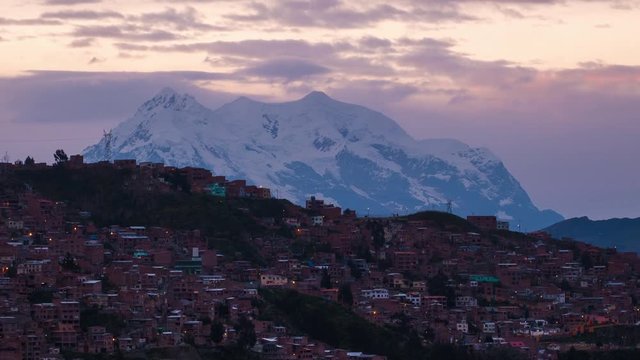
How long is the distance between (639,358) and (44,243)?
38433 mm

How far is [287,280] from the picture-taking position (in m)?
120

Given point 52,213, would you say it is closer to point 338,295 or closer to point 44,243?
point 44,243

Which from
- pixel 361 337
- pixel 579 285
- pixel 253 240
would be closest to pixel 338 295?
pixel 361 337

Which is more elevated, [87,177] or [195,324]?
[87,177]

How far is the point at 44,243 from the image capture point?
119m

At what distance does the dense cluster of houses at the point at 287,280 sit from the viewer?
330ft

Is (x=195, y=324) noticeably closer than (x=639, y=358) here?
Yes

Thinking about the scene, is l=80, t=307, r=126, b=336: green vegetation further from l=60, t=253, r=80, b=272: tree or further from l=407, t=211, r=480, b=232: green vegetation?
l=407, t=211, r=480, b=232: green vegetation

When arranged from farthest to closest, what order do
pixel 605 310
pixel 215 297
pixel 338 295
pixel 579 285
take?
1. pixel 579 285
2. pixel 605 310
3. pixel 338 295
4. pixel 215 297

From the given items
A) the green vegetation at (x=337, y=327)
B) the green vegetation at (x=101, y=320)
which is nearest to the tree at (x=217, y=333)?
the green vegetation at (x=101, y=320)

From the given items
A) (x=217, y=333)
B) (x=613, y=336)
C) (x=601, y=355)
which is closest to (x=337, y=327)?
(x=217, y=333)

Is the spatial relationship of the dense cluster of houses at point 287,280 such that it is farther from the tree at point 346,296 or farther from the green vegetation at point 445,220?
the green vegetation at point 445,220

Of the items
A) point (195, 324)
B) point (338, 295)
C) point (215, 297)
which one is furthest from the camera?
point (338, 295)

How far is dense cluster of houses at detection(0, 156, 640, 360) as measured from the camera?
330ft
